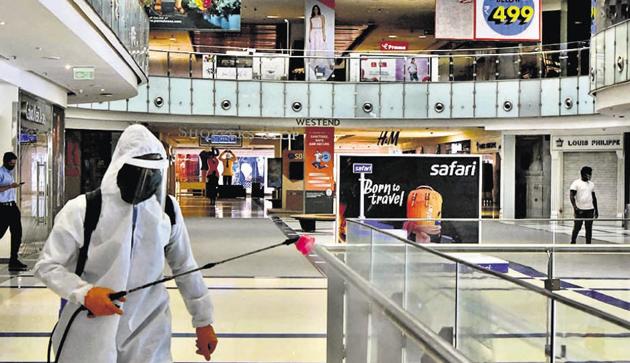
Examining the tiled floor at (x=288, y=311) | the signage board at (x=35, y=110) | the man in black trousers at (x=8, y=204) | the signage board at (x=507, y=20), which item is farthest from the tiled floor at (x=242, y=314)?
the signage board at (x=507, y=20)

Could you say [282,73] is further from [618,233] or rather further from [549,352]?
[549,352]

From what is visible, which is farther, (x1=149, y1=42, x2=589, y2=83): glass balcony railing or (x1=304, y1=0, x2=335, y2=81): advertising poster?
(x1=304, y1=0, x2=335, y2=81): advertising poster

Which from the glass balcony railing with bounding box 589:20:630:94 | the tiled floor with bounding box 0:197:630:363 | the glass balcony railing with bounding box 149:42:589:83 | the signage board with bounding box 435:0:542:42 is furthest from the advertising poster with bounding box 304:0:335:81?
the tiled floor with bounding box 0:197:630:363

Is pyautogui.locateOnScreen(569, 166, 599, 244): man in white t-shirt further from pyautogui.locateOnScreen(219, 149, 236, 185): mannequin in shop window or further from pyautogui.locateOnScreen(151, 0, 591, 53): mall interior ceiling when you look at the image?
pyautogui.locateOnScreen(219, 149, 236, 185): mannequin in shop window

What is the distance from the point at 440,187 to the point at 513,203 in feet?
54.4

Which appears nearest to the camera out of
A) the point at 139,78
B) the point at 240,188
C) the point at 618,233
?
the point at 618,233

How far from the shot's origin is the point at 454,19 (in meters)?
19.6

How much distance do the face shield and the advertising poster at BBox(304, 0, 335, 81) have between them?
21.9 meters

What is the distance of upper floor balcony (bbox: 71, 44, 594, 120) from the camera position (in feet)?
76.5

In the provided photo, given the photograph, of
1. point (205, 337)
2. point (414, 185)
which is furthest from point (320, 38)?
point (205, 337)

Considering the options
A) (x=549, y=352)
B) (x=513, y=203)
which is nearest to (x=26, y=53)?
(x=549, y=352)

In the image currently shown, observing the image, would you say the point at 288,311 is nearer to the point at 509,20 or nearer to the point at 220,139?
the point at 509,20

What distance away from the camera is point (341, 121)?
25.1 metres

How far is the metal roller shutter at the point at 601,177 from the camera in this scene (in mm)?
24766
